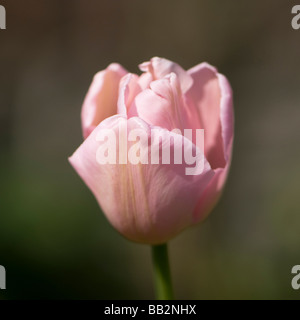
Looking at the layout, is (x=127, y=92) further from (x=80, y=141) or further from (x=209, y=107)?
(x=80, y=141)

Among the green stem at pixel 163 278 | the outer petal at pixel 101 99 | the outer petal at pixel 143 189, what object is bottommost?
the green stem at pixel 163 278

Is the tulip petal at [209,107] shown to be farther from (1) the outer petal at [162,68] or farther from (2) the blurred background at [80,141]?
(2) the blurred background at [80,141]

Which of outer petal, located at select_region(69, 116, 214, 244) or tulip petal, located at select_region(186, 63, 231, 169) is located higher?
tulip petal, located at select_region(186, 63, 231, 169)

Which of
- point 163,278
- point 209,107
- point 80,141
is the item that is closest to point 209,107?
point 209,107

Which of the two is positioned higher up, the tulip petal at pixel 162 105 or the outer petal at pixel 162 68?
the outer petal at pixel 162 68

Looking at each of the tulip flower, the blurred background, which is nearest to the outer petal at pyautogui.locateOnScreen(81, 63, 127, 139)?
the tulip flower

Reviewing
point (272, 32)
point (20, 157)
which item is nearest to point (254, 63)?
point (272, 32)

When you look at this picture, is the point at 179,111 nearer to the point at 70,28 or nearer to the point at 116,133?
the point at 116,133

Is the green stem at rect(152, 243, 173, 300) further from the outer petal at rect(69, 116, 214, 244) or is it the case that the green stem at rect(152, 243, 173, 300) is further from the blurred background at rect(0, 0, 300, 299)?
the blurred background at rect(0, 0, 300, 299)

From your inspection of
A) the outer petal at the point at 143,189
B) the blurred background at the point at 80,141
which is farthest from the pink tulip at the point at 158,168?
the blurred background at the point at 80,141
